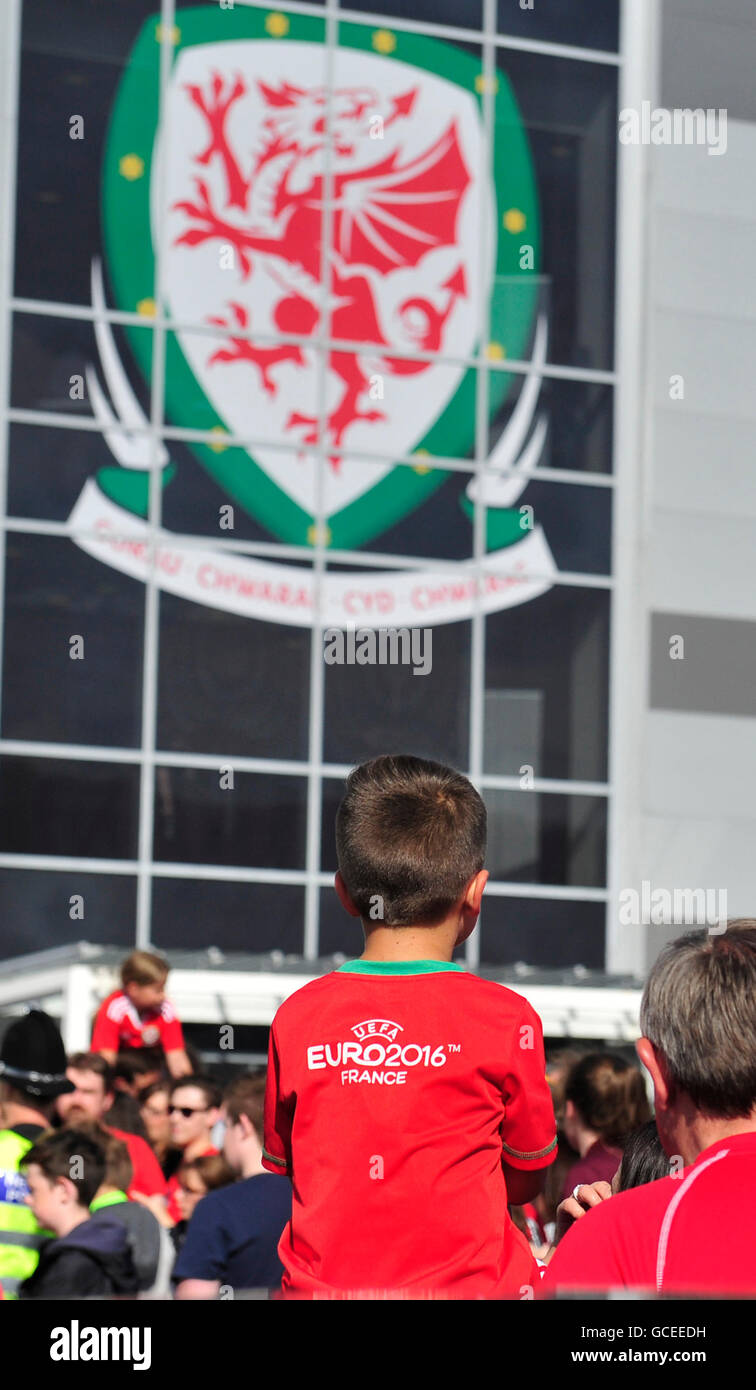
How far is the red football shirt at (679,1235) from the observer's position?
1.60 m

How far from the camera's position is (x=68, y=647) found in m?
15.5

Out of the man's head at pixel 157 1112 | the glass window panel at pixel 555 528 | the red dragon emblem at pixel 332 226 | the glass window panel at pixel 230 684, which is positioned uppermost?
the red dragon emblem at pixel 332 226

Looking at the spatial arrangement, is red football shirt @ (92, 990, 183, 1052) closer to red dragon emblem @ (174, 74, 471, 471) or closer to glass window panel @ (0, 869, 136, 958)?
glass window panel @ (0, 869, 136, 958)

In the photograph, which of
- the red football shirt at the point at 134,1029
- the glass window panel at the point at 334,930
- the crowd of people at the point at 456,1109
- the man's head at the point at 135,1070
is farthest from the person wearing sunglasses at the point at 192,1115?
the glass window panel at the point at 334,930

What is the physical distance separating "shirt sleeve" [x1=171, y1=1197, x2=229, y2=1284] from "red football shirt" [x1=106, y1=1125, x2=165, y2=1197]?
2.30m

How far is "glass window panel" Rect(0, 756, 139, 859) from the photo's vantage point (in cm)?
1512

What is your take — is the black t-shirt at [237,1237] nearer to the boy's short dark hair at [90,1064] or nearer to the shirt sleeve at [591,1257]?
the shirt sleeve at [591,1257]

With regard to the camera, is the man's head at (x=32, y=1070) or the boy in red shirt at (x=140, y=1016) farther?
the boy in red shirt at (x=140, y=1016)

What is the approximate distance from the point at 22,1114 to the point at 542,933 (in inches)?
442

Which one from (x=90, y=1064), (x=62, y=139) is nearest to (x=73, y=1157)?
(x=90, y=1064)

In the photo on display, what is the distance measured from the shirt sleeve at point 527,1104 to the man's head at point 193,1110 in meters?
4.23

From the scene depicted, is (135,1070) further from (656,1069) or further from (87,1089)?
(656,1069)

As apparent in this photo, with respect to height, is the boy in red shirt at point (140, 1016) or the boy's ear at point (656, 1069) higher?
the boy's ear at point (656, 1069)
